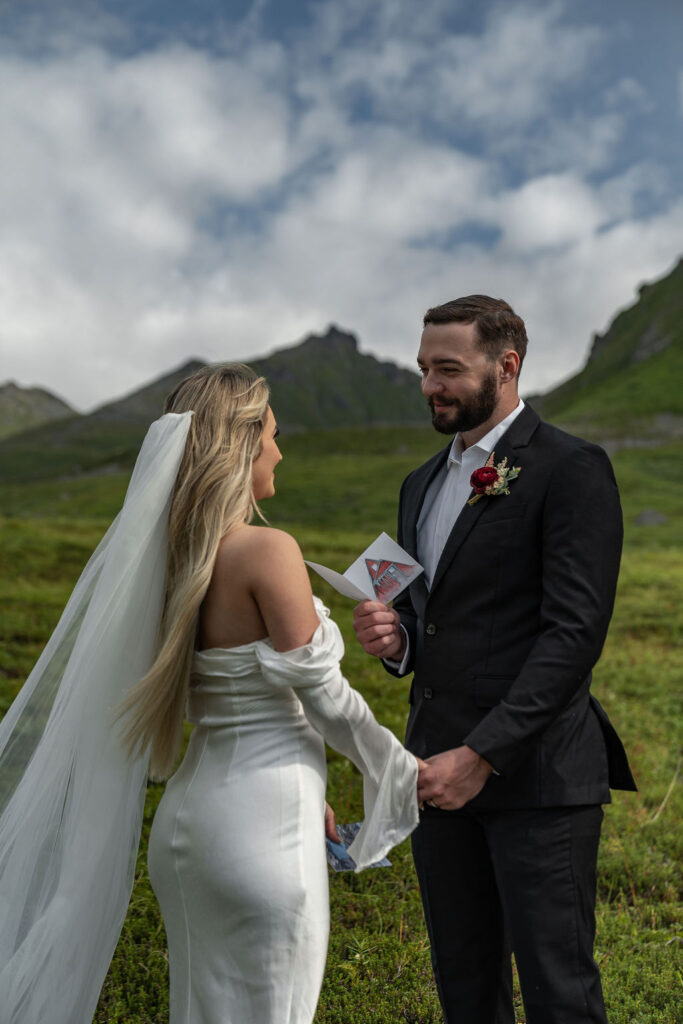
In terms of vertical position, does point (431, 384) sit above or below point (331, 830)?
above

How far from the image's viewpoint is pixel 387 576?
13.3 ft

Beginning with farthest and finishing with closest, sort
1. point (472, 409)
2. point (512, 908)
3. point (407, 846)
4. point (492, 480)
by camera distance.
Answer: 1. point (407, 846)
2. point (472, 409)
3. point (492, 480)
4. point (512, 908)

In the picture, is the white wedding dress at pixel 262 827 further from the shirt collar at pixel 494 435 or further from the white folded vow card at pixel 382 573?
the shirt collar at pixel 494 435

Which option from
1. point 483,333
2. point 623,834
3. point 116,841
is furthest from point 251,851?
point 623,834

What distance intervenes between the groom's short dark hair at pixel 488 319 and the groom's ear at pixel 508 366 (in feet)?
0.10

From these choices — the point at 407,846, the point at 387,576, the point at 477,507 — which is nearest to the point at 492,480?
the point at 477,507

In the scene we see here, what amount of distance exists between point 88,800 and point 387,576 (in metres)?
1.70

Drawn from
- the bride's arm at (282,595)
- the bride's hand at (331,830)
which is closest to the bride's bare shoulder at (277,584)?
the bride's arm at (282,595)

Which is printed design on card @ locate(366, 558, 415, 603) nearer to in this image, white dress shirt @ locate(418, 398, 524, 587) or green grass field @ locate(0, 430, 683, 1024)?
white dress shirt @ locate(418, 398, 524, 587)

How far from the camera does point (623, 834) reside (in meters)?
8.29

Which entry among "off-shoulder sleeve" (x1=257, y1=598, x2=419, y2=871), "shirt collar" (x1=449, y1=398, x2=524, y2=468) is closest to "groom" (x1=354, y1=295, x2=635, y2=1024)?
"shirt collar" (x1=449, y1=398, x2=524, y2=468)

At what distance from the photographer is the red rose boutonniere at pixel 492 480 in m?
3.85

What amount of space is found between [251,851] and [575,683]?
151 cm

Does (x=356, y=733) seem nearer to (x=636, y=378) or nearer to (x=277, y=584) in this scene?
(x=277, y=584)
